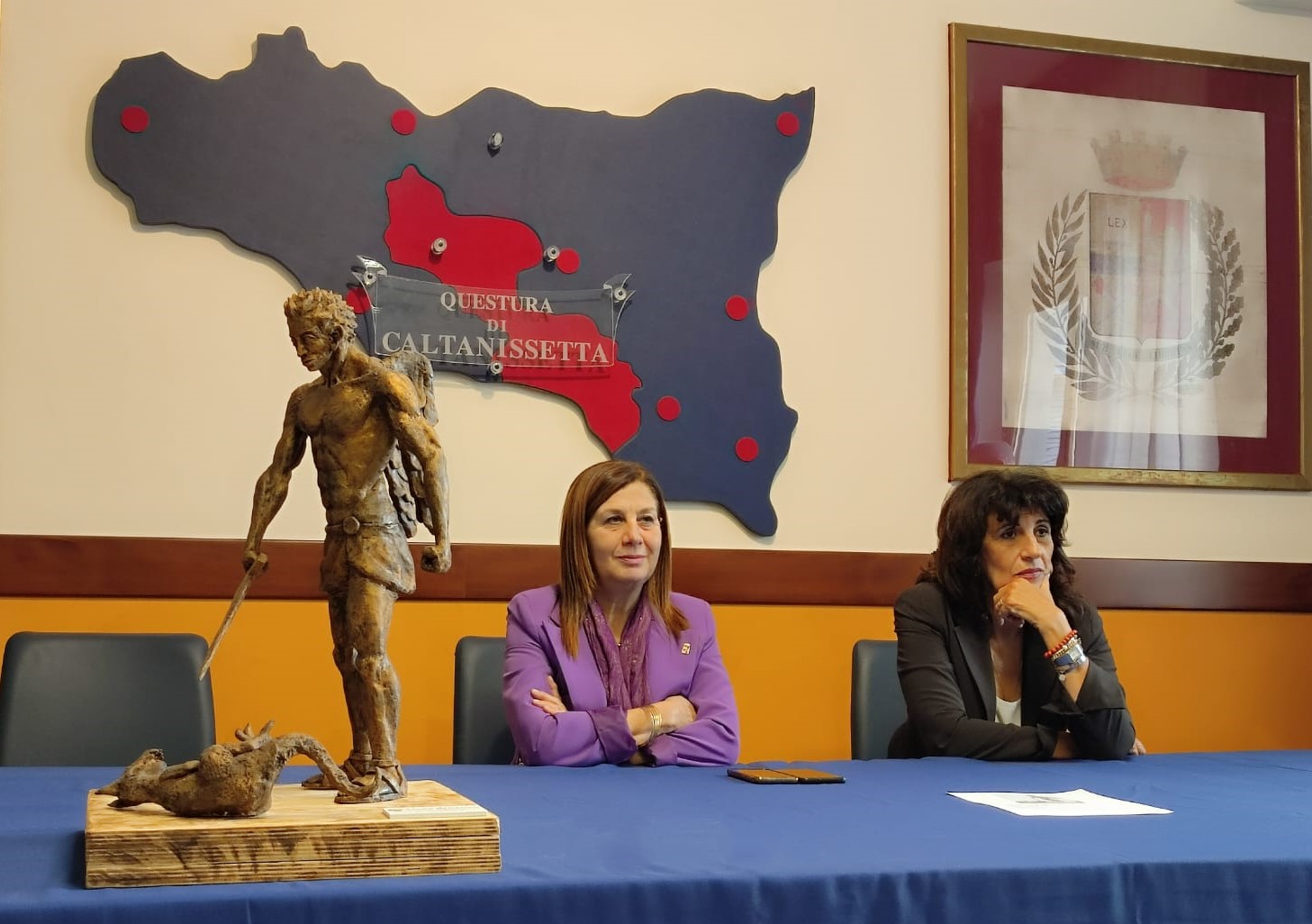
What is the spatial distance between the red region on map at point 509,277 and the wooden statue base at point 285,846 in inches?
89.8

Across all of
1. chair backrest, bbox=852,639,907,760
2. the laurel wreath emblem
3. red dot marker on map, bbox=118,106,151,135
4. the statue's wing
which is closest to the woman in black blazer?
chair backrest, bbox=852,639,907,760

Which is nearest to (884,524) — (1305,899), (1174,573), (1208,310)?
(1174,573)

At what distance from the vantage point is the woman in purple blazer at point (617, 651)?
2.50 meters

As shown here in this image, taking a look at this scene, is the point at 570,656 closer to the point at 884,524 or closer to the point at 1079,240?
the point at 884,524

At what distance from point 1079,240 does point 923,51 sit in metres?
0.71

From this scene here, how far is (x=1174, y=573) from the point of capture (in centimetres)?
400

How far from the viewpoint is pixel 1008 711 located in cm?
279

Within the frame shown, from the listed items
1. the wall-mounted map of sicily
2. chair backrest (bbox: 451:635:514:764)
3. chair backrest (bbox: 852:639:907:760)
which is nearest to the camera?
chair backrest (bbox: 451:635:514:764)

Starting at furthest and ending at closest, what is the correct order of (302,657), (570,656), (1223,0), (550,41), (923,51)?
(1223,0) → (923,51) → (550,41) → (302,657) → (570,656)

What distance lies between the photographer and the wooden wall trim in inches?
128

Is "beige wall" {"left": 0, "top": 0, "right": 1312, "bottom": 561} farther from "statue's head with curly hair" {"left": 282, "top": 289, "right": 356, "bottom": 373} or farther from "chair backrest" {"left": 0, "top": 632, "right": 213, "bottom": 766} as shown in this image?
"statue's head with curly hair" {"left": 282, "top": 289, "right": 356, "bottom": 373}

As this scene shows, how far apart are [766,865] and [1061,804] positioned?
65 centimetres

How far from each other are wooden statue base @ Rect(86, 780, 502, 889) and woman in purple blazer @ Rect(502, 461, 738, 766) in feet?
3.69

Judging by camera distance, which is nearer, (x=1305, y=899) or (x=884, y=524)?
(x=1305, y=899)
